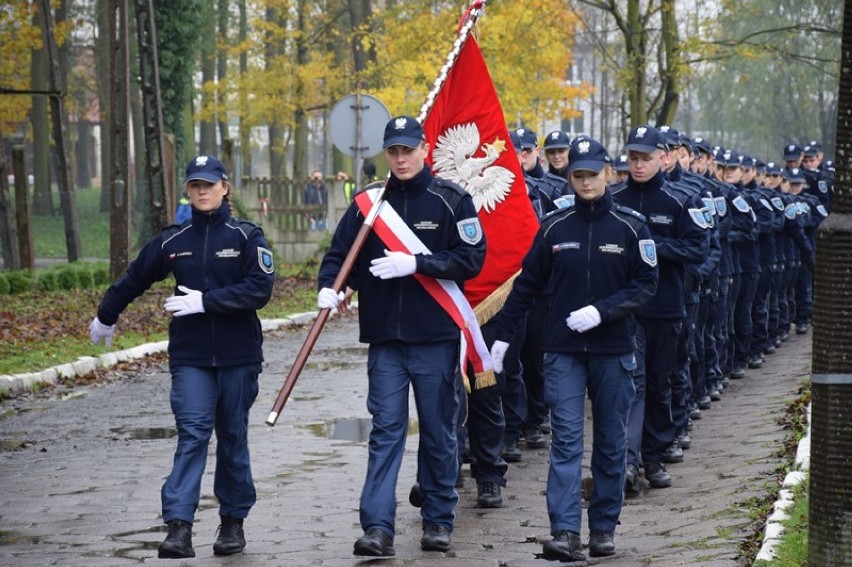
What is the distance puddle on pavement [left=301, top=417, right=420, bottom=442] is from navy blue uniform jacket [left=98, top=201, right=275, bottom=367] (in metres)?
4.17

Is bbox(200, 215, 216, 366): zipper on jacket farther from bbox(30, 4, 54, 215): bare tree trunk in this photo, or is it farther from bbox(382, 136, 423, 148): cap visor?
bbox(30, 4, 54, 215): bare tree trunk

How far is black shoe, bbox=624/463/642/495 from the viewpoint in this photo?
32.5 ft

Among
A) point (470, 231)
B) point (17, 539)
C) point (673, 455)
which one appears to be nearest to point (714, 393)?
point (673, 455)

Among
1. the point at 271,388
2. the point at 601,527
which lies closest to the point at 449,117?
the point at 601,527

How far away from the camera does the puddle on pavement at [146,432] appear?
1245cm

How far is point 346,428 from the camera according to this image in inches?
506

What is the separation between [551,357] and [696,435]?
4.82 metres

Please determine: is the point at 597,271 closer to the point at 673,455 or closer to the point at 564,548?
the point at 564,548

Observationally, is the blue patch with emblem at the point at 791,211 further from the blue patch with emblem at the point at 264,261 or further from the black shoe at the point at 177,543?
the black shoe at the point at 177,543

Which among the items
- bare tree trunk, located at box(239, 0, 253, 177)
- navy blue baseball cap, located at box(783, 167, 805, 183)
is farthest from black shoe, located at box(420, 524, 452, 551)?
bare tree trunk, located at box(239, 0, 253, 177)

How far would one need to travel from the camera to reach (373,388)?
819cm

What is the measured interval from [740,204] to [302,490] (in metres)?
7.04

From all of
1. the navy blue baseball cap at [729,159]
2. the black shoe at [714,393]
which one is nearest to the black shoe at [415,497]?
the black shoe at [714,393]

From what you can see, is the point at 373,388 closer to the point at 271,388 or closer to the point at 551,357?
the point at 551,357
